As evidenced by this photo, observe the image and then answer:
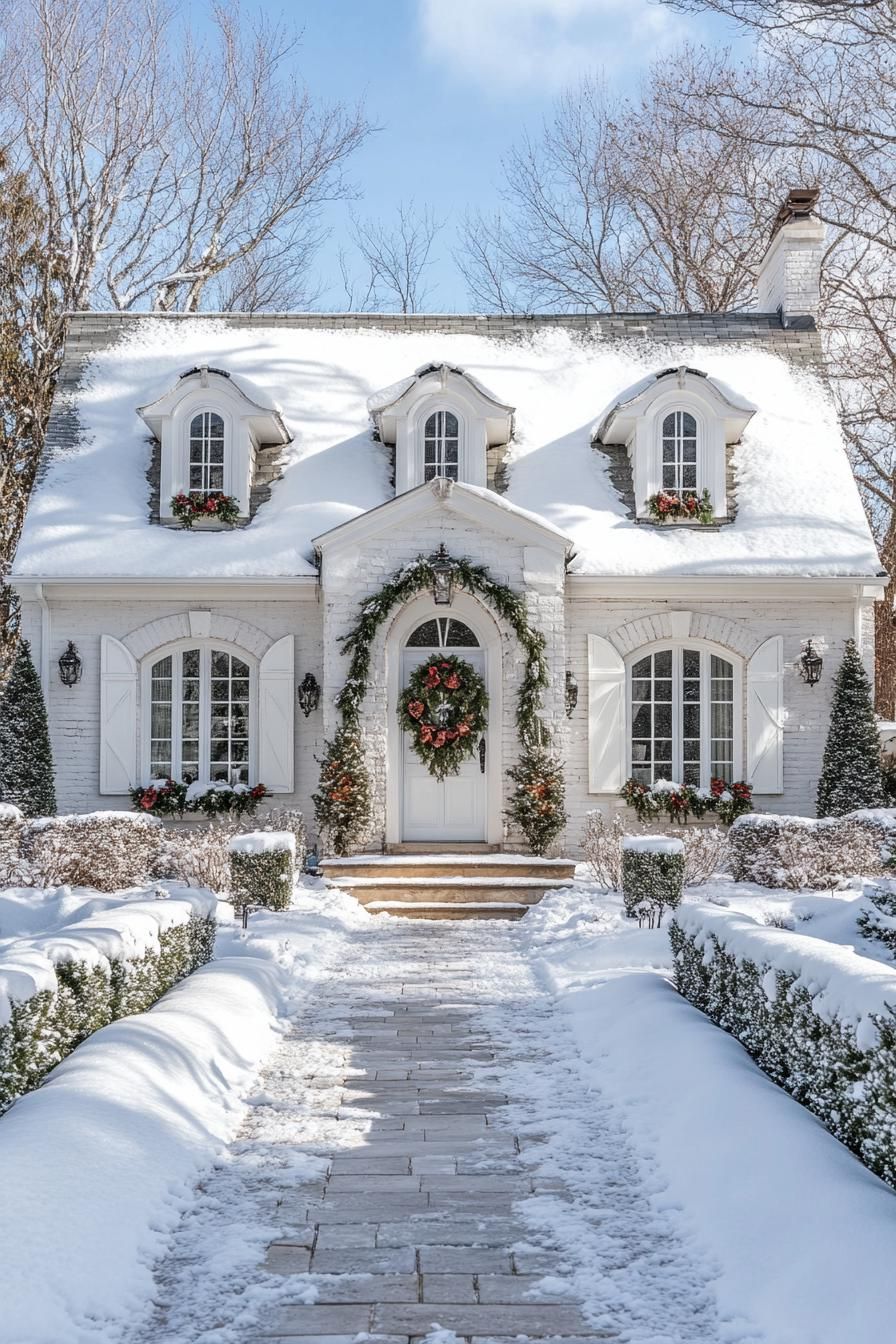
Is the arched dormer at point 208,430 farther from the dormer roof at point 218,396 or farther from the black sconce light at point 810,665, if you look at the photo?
the black sconce light at point 810,665

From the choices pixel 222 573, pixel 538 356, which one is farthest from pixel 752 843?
pixel 538 356

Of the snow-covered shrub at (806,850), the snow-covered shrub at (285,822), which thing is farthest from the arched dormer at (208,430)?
the snow-covered shrub at (806,850)

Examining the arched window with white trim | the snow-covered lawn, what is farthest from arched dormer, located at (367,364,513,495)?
the snow-covered lawn

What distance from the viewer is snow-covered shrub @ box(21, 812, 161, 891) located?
1086cm

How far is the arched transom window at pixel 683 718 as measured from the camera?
1338 centimetres

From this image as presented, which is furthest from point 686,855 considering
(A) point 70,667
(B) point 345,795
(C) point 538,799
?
(A) point 70,667

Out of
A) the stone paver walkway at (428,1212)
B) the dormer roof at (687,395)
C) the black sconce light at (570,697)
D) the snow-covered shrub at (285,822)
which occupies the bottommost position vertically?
the stone paver walkway at (428,1212)

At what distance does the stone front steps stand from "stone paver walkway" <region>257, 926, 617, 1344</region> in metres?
4.84

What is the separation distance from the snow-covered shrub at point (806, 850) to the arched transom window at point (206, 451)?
7007 mm

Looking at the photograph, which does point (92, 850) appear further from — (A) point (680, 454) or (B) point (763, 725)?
(A) point (680, 454)

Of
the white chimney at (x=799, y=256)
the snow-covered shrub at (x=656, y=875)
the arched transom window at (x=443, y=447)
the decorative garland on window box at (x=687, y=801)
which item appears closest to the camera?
the snow-covered shrub at (x=656, y=875)

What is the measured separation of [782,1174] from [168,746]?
10.6 meters

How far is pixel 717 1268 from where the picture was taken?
11.2 ft

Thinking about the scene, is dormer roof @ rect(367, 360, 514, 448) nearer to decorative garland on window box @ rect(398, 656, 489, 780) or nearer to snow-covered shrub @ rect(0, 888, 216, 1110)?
decorative garland on window box @ rect(398, 656, 489, 780)
